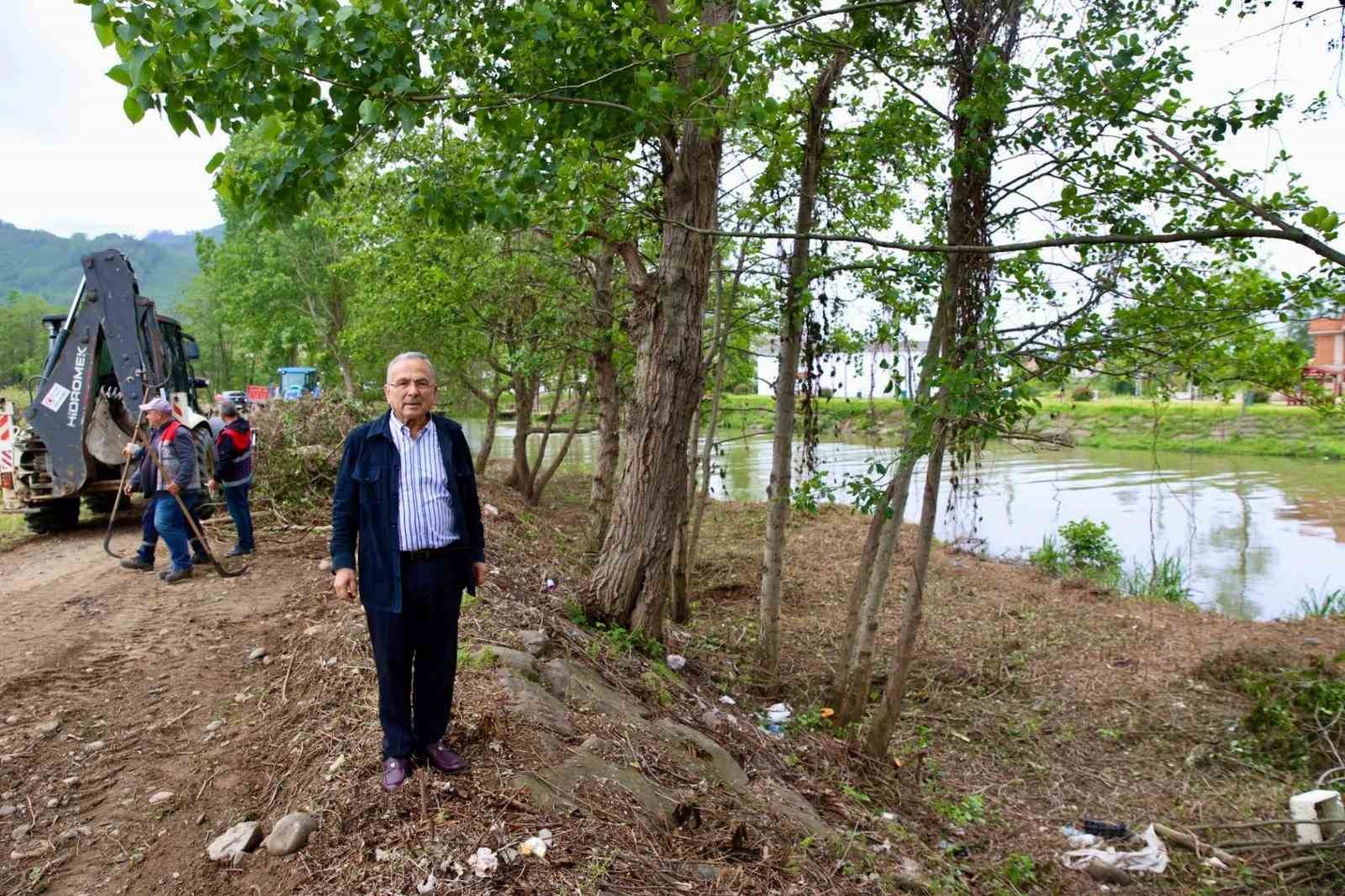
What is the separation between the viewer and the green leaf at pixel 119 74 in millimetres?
2924

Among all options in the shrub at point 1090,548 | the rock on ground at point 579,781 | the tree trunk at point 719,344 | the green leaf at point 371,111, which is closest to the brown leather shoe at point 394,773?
the rock on ground at point 579,781

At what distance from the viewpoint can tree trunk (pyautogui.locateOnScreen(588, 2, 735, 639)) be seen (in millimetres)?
5867

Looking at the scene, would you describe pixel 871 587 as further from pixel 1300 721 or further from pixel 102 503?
pixel 102 503

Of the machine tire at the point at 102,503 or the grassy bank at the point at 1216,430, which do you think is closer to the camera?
the machine tire at the point at 102,503

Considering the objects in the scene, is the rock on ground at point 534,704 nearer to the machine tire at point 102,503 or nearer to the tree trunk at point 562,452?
the machine tire at point 102,503

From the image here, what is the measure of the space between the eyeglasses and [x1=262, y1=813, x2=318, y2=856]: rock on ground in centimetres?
169

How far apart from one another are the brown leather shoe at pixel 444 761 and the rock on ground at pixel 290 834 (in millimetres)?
475

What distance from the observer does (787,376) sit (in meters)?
7.36

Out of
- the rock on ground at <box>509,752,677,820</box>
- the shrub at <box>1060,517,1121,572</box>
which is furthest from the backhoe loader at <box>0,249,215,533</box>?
the shrub at <box>1060,517,1121,572</box>

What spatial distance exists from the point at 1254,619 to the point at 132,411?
14.8 m

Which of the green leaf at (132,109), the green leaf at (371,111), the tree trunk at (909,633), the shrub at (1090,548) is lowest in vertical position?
the shrub at (1090,548)

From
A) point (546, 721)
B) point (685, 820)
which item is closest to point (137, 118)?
point (546, 721)

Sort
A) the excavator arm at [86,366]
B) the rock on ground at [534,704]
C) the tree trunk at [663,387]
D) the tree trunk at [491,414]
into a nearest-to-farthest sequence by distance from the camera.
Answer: the rock on ground at [534,704] < the tree trunk at [663,387] < the excavator arm at [86,366] < the tree trunk at [491,414]

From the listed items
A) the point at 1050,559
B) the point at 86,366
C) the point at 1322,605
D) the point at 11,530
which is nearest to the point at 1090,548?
the point at 1050,559
